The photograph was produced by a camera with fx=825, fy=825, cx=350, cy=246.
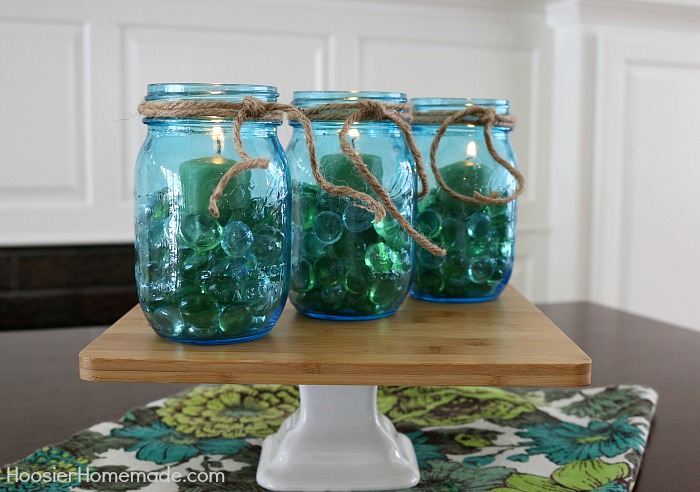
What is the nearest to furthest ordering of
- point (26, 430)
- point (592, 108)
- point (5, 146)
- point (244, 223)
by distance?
point (244, 223) < point (26, 430) < point (5, 146) < point (592, 108)

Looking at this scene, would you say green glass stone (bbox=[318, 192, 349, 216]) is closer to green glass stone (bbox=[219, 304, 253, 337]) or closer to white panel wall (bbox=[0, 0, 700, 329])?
green glass stone (bbox=[219, 304, 253, 337])

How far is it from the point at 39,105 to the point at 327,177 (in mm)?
1572

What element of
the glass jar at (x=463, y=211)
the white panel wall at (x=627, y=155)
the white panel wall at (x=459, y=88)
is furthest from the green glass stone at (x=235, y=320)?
the white panel wall at (x=627, y=155)

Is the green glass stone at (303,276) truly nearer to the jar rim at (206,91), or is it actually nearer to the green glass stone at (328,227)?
the green glass stone at (328,227)

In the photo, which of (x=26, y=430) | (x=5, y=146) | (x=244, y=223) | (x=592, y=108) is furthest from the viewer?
(x=592, y=108)

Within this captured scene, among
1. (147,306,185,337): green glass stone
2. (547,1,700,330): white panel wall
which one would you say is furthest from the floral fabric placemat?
(547,1,700,330): white panel wall

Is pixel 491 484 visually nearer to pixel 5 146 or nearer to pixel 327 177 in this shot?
pixel 327 177

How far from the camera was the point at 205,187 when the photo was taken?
60 centimetres

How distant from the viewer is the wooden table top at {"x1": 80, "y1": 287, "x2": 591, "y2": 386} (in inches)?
23.2

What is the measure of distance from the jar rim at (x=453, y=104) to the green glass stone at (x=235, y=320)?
0.95 feet

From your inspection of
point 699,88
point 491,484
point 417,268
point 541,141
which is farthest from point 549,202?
point 491,484

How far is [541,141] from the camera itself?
250 centimetres

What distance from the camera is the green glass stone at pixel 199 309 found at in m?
0.62

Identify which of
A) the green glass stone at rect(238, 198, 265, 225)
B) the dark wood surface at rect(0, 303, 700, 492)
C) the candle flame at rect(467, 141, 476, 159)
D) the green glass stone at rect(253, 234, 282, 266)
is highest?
the candle flame at rect(467, 141, 476, 159)
